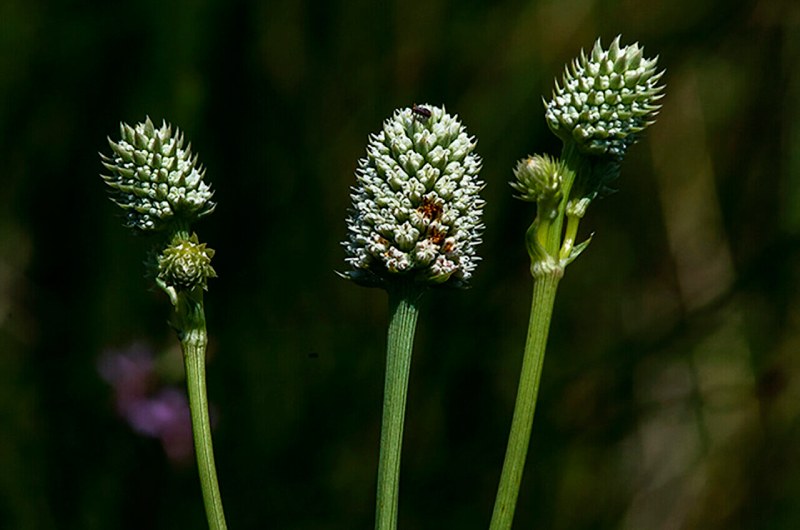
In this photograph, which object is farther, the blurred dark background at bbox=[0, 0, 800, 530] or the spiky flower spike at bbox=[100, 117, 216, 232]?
the blurred dark background at bbox=[0, 0, 800, 530]

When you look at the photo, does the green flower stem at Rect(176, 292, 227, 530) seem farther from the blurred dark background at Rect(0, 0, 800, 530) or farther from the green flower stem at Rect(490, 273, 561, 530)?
the blurred dark background at Rect(0, 0, 800, 530)

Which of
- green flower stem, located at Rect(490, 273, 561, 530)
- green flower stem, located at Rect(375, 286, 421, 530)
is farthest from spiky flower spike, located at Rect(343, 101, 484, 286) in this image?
green flower stem, located at Rect(490, 273, 561, 530)

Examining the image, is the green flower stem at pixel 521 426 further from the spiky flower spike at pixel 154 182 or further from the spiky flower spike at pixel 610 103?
the spiky flower spike at pixel 154 182

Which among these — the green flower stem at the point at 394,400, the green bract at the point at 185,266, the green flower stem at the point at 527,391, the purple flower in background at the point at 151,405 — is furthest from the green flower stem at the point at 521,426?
the purple flower in background at the point at 151,405

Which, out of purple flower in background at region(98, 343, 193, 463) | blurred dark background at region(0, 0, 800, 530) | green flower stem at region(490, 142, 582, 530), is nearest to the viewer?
green flower stem at region(490, 142, 582, 530)

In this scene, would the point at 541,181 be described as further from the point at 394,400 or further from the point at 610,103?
the point at 394,400

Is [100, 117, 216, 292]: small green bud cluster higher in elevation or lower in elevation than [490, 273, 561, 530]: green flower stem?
higher
